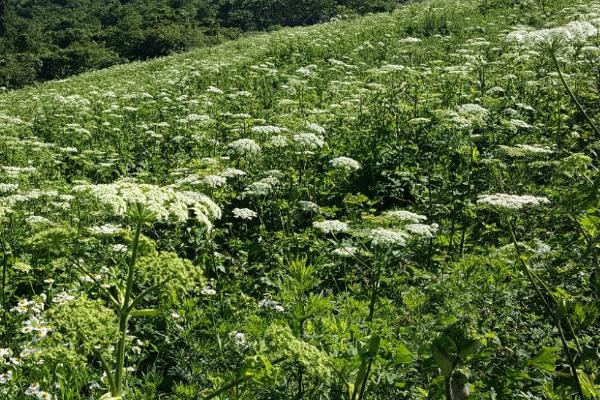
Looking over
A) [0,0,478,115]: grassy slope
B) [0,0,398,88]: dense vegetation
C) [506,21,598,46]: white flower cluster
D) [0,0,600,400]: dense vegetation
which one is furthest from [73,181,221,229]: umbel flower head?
[0,0,398,88]: dense vegetation

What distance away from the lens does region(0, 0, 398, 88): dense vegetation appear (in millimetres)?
68312

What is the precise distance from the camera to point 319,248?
5.82m

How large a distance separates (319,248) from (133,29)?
7355 centimetres

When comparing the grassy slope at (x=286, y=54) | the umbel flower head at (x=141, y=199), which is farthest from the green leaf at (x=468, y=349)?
the grassy slope at (x=286, y=54)

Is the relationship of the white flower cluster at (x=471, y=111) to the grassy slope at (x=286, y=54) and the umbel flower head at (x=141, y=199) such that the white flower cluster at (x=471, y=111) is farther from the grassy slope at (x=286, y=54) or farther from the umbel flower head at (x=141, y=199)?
the grassy slope at (x=286, y=54)

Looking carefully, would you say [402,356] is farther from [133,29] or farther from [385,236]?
[133,29]

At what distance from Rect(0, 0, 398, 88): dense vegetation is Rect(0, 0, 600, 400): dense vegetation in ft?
167

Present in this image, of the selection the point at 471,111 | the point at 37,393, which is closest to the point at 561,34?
the point at 471,111

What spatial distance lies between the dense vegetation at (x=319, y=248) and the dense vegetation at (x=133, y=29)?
50773 millimetres

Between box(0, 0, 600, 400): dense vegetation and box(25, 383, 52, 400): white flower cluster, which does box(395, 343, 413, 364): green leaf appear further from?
box(25, 383, 52, 400): white flower cluster

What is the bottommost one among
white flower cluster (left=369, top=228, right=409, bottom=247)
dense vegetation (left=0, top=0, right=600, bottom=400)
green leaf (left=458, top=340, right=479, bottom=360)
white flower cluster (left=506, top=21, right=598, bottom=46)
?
dense vegetation (left=0, top=0, right=600, bottom=400)

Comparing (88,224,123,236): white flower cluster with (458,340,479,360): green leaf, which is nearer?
(458,340,479,360): green leaf

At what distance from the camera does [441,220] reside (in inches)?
268

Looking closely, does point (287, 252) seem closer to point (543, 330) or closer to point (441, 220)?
point (441, 220)
